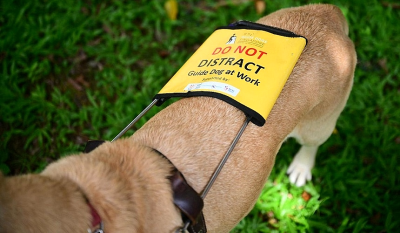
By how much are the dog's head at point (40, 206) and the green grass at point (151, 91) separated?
→ 197 centimetres

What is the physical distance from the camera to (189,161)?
6.51 ft

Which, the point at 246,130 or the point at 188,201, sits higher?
the point at 246,130

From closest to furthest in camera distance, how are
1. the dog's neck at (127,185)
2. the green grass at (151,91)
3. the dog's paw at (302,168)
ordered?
1. the dog's neck at (127,185)
2. the green grass at (151,91)
3. the dog's paw at (302,168)

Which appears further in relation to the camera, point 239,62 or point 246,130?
point 239,62

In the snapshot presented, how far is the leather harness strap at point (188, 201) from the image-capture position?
1.76 m

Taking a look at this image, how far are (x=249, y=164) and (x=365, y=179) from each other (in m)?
1.90

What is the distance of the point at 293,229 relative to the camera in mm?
3137

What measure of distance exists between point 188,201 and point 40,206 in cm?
69

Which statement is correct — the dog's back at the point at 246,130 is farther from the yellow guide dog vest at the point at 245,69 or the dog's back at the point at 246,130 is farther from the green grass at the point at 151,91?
the green grass at the point at 151,91

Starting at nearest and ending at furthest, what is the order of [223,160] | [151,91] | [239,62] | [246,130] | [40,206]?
[40,206] < [223,160] < [246,130] < [239,62] < [151,91]

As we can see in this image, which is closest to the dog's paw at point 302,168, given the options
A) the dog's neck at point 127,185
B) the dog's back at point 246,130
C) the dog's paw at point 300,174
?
the dog's paw at point 300,174

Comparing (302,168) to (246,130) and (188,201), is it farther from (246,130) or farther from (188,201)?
(188,201)

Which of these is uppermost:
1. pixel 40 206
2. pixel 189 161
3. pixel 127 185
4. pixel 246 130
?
pixel 246 130

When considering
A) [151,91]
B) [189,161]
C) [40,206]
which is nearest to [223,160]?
[189,161]
